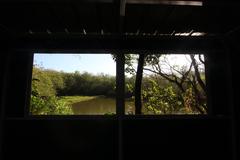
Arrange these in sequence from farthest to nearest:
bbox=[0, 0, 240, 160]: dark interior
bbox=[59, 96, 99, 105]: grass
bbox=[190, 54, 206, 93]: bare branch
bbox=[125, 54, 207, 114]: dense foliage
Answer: bbox=[190, 54, 206, 93]: bare branch → bbox=[125, 54, 207, 114]: dense foliage → bbox=[59, 96, 99, 105]: grass → bbox=[0, 0, 240, 160]: dark interior

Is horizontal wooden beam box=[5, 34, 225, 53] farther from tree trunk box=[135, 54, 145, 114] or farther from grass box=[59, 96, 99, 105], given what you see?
grass box=[59, 96, 99, 105]

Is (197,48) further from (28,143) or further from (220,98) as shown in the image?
(28,143)

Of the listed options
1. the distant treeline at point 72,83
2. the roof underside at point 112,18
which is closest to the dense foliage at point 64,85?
the distant treeline at point 72,83

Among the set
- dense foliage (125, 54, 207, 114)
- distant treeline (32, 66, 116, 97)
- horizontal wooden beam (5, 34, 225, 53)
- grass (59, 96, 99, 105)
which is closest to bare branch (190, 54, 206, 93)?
dense foliage (125, 54, 207, 114)

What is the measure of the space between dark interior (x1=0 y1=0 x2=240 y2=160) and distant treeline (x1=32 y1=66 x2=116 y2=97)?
258mm

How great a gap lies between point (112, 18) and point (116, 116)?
178 centimetres

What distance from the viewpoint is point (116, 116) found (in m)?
4.91

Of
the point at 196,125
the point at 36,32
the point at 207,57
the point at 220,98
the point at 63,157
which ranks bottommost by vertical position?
the point at 63,157

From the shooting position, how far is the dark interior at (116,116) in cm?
479

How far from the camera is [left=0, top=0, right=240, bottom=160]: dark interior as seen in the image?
15.7 ft

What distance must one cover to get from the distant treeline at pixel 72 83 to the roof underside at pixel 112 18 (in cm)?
82

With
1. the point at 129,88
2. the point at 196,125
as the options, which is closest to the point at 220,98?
the point at 196,125

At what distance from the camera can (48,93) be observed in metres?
5.24

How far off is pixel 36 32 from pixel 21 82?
0.98 m
